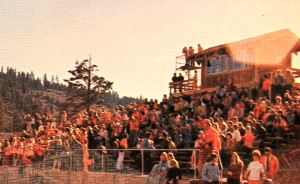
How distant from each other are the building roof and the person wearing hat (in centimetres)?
1550

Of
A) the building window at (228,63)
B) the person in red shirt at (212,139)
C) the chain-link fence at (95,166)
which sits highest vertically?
the building window at (228,63)

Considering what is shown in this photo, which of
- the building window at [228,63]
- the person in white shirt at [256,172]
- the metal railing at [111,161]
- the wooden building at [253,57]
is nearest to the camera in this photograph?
the person in white shirt at [256,172]

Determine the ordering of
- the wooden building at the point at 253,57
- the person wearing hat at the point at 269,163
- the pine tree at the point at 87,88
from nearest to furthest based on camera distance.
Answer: the person wearing hat at the point at 269,163 → the wooden building at the point at 253,57 → the pine tree at the point at 87,88

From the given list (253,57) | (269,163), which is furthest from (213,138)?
(253,57)

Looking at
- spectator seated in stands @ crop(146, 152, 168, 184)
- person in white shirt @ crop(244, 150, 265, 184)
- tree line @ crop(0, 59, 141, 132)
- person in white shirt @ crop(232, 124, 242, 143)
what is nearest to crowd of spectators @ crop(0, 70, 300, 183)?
person in white shirt @ crop(232, 124, 242, 143)

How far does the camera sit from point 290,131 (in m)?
15.0

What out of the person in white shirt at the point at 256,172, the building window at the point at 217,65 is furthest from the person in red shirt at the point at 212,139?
the building window at the point at 217,65

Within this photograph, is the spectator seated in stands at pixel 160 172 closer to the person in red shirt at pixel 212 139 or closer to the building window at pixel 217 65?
the person in red shirt at pixel 212 139

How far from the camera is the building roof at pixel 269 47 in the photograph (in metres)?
27.1

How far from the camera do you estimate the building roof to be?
2708 centimetres

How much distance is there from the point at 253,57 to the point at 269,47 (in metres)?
1.13

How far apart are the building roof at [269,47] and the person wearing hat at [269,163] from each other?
15.5 meters

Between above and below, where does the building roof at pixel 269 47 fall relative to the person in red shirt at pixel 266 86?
above

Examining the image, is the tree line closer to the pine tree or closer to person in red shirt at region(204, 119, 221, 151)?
the pine tree
